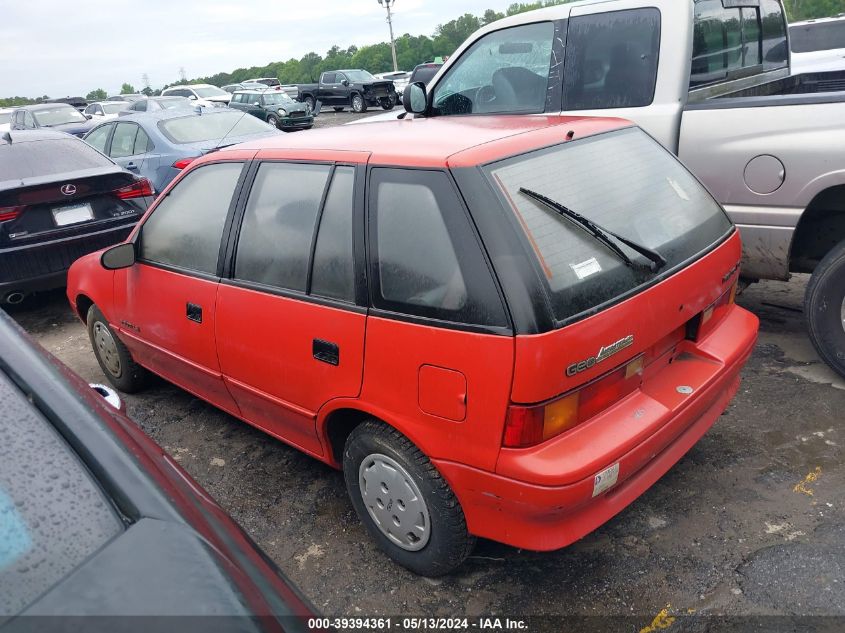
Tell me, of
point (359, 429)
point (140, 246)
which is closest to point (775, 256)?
point (359, 429)

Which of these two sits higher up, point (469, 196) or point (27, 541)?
point (469, 196)

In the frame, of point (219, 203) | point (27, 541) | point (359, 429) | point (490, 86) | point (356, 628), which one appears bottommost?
point (356, 628)

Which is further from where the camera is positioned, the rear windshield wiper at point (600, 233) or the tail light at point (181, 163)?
the tail light at point (181, 163)

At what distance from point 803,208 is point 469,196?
7.74 ft

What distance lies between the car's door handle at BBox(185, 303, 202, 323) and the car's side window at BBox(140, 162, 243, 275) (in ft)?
0.61

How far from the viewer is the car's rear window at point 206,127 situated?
9008mm

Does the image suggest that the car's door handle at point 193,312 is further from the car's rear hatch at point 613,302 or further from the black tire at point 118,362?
the car's rear hatch at point 613,302

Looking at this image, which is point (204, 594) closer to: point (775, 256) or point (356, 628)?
point (356, 628)

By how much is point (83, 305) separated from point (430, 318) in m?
3.32

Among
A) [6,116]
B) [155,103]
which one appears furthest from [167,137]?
[155,103]

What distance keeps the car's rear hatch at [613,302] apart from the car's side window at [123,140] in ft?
26.7

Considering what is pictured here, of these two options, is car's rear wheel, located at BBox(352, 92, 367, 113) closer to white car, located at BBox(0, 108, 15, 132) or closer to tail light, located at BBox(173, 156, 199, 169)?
white car, located at BBox(0, 108, 15, 132)

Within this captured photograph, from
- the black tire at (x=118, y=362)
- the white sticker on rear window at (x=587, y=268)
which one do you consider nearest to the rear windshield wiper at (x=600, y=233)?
the white sticker on rear window at (x=587, y=268)

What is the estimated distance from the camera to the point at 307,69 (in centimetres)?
7694
